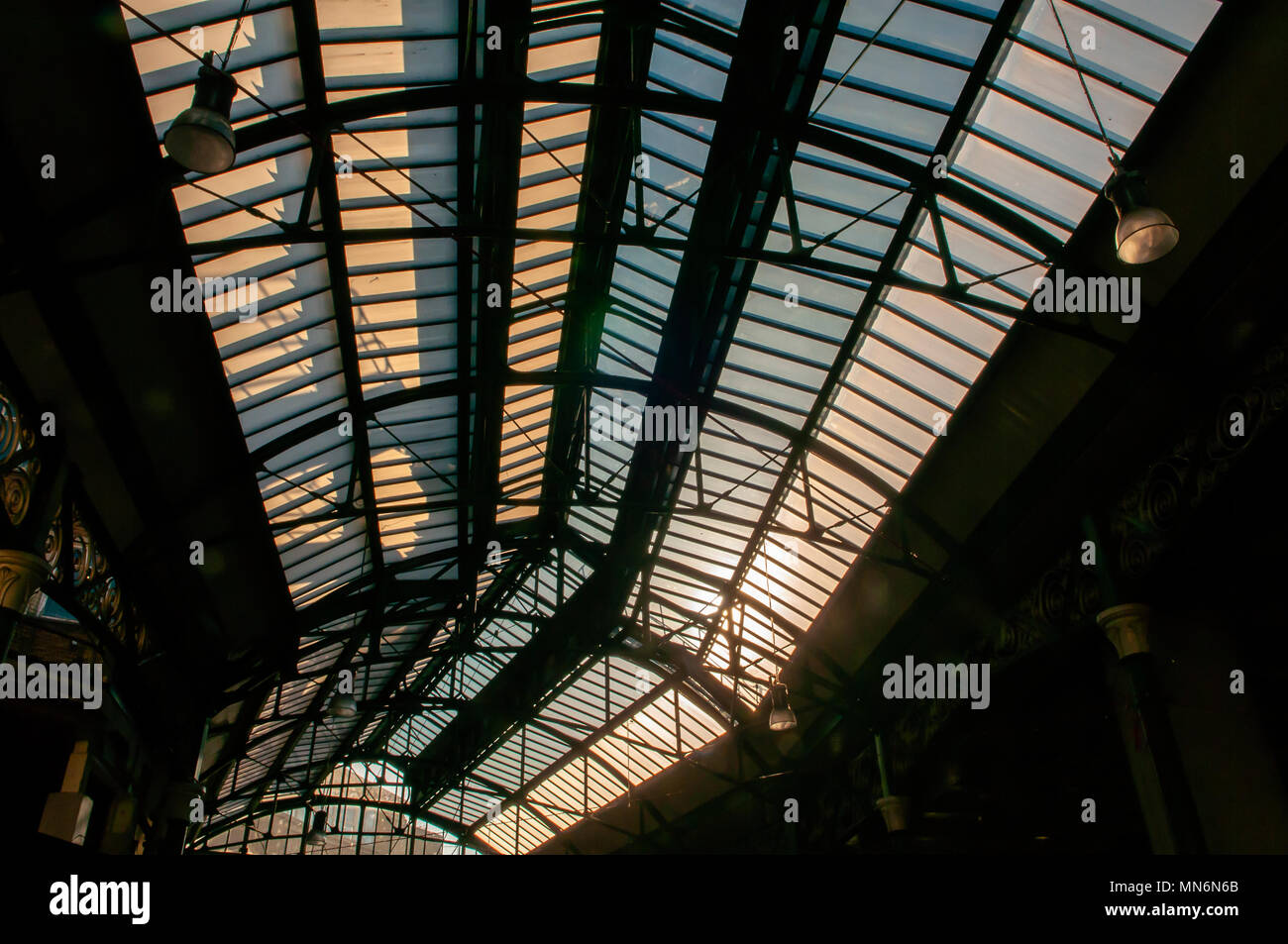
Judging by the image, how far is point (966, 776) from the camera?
50.2 ft

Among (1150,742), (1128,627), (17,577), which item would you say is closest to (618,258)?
(1128,627)

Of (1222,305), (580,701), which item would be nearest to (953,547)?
(1222,305)

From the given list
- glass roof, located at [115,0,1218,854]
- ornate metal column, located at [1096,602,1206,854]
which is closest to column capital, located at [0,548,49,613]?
glass roof, located at [115,0,1218,854]

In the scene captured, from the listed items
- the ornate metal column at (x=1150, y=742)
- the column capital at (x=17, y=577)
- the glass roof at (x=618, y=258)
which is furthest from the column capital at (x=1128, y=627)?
the column capital at (x=17, y=577)

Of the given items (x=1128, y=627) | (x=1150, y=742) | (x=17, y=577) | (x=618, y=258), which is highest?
(x=618, y=258)

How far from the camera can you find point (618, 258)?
13.7m

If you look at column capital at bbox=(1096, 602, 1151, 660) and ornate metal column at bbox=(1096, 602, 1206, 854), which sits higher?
column capital at bbox=(1096, 602, 1151, 660)

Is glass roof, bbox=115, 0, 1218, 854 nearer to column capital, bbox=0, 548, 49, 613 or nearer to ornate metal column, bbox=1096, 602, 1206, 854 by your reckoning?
column capital, bbox=0, 548, 49, 613

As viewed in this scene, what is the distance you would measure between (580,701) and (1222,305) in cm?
2289

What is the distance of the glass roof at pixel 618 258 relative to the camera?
30.2 ft

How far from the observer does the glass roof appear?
9.20 m

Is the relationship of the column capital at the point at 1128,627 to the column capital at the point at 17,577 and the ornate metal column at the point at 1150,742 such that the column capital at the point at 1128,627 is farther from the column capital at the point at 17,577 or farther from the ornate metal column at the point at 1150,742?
the column capital at the point at 17,577

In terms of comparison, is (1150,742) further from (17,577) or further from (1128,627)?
(17,577)

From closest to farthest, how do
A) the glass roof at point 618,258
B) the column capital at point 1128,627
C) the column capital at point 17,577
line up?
the column capital at point 17,577 < the glass roof at point 618,258 < the column capital at point 1128,627
